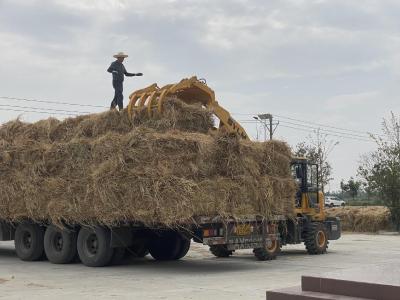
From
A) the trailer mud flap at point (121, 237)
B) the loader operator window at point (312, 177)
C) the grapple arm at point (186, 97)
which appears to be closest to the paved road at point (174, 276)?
the trailer mud flap at point (121, 237)

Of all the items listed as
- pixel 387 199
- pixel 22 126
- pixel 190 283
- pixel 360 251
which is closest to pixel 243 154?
pixel 190 283

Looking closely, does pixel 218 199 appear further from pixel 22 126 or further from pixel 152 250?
pixel 22 126

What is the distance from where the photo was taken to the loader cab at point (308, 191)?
62.8ft

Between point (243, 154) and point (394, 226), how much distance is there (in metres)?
19.6

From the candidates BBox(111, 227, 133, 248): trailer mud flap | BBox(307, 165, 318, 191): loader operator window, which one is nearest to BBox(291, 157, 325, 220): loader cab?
BBox(307, 165, 318, 191): loader operator window

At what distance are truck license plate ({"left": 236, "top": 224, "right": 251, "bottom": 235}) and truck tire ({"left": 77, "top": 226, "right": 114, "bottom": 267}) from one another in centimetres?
Result: 293

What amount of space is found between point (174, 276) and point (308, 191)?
6756 mm

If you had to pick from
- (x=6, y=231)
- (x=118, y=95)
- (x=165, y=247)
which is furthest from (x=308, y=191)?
(x=6, y=231)

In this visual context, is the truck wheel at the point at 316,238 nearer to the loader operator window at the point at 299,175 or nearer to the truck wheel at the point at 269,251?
the loader operator window at the point at 299,175

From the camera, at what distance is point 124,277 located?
44.4 feet

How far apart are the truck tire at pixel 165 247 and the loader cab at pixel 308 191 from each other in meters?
3.70

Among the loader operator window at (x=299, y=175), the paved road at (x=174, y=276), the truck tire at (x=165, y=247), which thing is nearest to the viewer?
the paved road at (x=174, y=276)

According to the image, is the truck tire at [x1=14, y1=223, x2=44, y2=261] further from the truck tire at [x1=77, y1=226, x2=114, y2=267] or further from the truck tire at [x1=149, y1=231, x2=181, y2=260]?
the truck tire at [x1=149, y1=231, x2=181, y2=260]

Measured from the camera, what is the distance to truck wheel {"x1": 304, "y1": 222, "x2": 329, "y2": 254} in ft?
61.5
